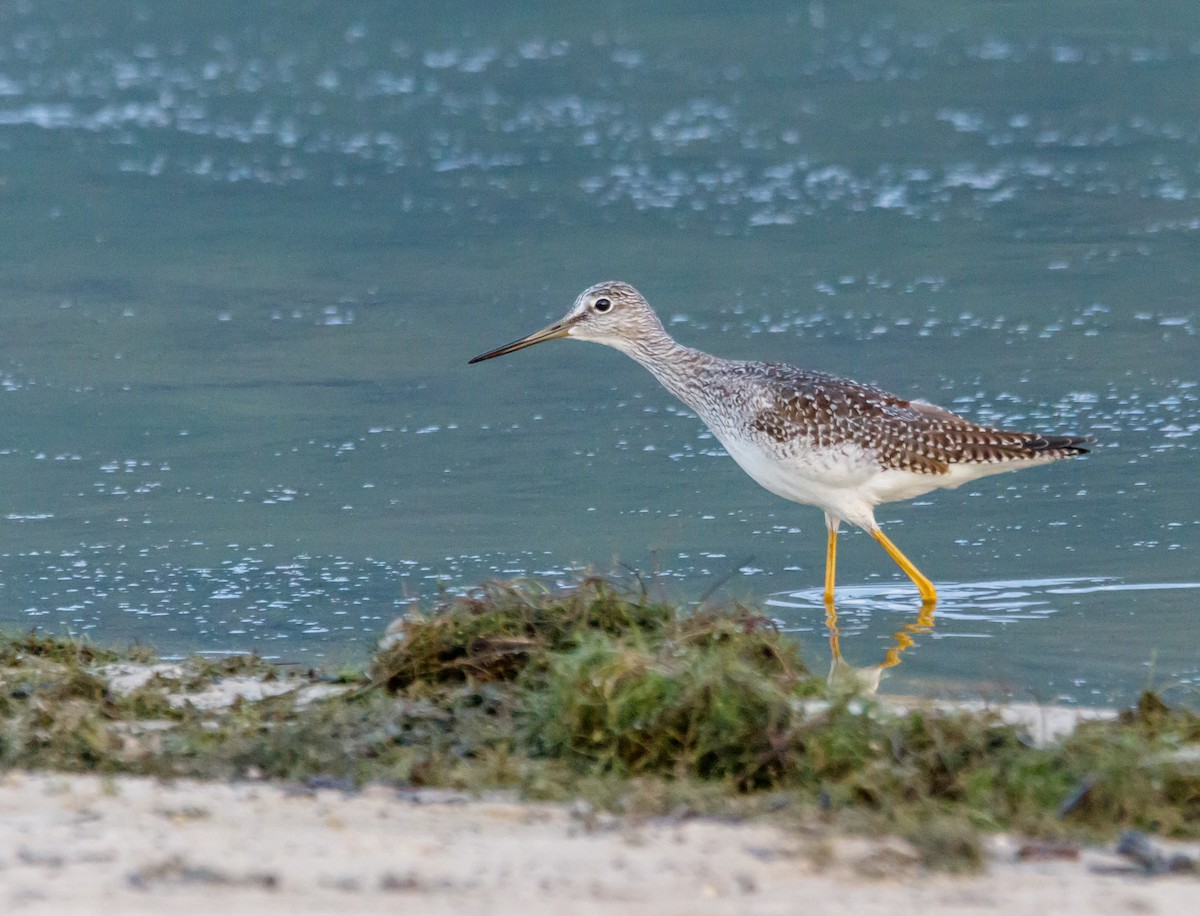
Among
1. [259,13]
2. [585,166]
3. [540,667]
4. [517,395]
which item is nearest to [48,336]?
[517,395]

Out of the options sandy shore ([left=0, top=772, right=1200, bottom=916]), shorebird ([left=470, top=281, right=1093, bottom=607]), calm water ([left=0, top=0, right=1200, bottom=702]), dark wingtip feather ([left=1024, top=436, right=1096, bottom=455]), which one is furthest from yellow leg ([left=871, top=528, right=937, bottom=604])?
sandy shore ([left=0, top=772, right=1200, bottom=916])

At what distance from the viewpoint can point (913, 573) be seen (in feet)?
28.7

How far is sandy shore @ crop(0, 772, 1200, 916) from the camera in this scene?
4277mm

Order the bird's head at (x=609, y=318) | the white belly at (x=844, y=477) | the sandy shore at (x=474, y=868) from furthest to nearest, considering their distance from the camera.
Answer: the bird's head at (x=609, y=318), the white belly at (x=844, y=477), the sandy shore at (x=474, y=868)

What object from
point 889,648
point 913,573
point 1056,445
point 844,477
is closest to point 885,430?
point 844,477

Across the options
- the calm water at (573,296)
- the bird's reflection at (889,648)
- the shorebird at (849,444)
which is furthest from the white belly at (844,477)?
the bird's reflection at (889,648)

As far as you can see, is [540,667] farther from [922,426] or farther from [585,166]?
[585,166]

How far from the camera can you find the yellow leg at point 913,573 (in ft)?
28.5

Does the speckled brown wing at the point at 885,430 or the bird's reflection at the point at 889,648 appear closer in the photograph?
A: the bird's reflection at the point at 889,648

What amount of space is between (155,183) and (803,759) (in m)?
15.6

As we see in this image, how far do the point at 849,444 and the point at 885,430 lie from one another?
0.58 ft

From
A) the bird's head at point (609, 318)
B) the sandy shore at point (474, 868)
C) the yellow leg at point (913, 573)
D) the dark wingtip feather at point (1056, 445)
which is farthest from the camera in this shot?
the bird's head at point (609, 318)

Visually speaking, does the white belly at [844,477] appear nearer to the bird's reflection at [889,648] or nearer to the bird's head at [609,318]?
the bird's reflection at [889,648]

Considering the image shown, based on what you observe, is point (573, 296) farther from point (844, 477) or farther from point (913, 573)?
point (913, 573)
